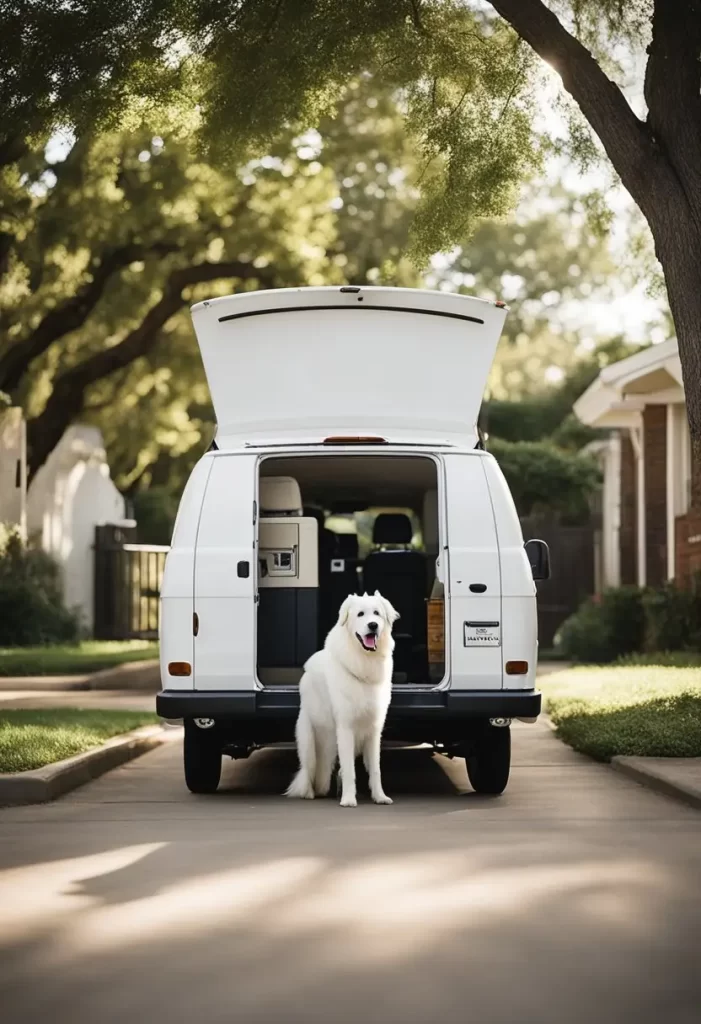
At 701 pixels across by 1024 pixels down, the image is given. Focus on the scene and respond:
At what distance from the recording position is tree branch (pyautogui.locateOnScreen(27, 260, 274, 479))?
102 ft

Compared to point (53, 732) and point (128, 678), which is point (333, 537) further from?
point (128, 678)

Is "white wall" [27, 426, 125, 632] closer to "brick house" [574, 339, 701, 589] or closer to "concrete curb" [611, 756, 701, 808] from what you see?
"brick house" [574, 339, 701, 589]

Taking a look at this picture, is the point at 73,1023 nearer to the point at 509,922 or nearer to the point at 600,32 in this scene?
the point at 509,922

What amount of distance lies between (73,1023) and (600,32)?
46.4ft

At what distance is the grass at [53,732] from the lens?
40.3 ft

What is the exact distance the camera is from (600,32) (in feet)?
57.1


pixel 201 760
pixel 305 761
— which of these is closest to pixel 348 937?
pixel 305 761

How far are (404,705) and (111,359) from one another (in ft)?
69.7

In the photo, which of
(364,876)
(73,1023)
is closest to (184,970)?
(73,1023)

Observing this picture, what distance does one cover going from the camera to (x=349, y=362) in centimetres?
1224

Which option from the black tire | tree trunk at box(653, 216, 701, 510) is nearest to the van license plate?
the black tire

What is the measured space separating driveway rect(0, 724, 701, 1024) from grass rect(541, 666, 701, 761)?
97.5 inches

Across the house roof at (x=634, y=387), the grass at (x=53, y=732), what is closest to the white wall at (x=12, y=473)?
the grass at (x=53, y=732)

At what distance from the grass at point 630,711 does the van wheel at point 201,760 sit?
135 inches
